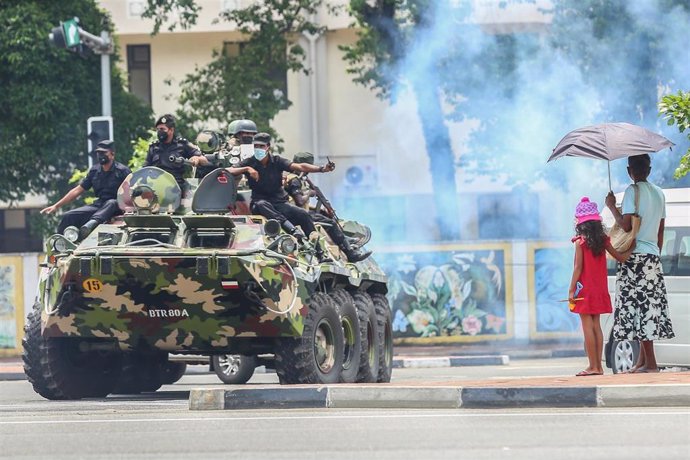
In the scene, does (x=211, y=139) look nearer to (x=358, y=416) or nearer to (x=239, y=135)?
(x=239, y=135)

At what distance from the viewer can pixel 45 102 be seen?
98.4 ft

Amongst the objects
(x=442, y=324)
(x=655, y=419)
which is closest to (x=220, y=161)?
(x=655, y=419)

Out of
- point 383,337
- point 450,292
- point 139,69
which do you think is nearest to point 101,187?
point 383,337

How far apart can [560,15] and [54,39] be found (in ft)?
27.3

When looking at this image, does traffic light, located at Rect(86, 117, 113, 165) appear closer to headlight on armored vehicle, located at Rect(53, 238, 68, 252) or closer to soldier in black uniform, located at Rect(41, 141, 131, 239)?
soldier in black uniform, located at Rect(41, 141, 131, 239)

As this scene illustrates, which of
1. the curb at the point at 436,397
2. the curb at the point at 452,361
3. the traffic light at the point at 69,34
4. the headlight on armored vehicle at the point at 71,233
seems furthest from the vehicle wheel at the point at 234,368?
the traffic light at the point at 69,34

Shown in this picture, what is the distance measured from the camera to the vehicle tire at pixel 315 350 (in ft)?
49.2

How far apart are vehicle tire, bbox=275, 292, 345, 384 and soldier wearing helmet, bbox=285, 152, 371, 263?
4.70 feet

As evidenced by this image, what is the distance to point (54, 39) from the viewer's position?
2475 centimetres

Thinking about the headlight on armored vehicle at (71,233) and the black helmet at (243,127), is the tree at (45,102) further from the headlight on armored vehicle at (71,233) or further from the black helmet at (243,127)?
the headlight on armored vehicle at (71,233)

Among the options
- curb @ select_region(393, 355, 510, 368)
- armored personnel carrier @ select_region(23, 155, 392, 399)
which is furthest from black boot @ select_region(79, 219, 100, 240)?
curb @ select_region(393, 355, 510, 368)

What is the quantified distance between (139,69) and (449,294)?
15718 mm

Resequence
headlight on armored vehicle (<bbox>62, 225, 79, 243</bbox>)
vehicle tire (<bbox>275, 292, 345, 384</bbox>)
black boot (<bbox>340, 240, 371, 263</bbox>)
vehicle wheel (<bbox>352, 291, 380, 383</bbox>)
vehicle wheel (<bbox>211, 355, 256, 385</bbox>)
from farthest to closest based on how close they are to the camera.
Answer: vehicle wheel (<bbox>211, 355, 256, 385</bbox>), black boot (<bbox>340, 240, 371, 263</bbox>), vehicle wheel (<bbox>352, 291, 380, 383</bbox>), headlight on armored vehicle (<bbox>62, 225, 79, 243</bbox>), vehicle tire (<bbox>275, 292, 345, 384</bbox>)

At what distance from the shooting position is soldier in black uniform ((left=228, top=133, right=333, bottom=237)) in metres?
15.7
